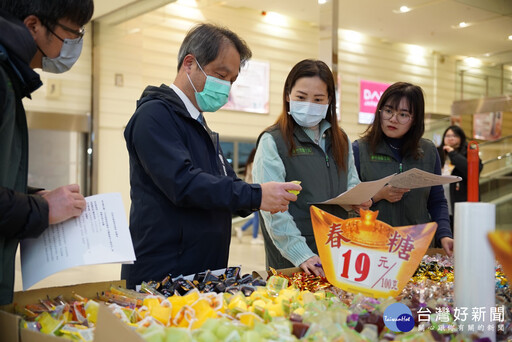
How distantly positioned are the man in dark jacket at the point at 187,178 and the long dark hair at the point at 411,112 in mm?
840

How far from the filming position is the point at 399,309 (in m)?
1.15

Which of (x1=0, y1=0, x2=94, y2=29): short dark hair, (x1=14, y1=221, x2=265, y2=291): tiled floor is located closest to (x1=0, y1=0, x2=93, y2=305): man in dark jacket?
(x1=0, y1=0, x2=94, y2=29): short dark hair

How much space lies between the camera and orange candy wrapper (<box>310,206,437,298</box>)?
4.43 ft

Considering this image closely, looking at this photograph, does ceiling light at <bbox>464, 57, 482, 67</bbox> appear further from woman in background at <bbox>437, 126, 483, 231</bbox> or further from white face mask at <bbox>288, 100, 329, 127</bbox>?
white face mask at <bbox>288, 100, 329, 127</bbox>

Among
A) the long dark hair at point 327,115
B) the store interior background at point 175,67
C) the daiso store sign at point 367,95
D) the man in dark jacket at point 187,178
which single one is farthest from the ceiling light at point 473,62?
the man in dark jacket at point 187,178

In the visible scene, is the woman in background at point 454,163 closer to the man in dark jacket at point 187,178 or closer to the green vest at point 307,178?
the green vest at point 307,178

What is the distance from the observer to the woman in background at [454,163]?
5.60 meters

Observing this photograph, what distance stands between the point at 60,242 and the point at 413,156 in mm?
1713

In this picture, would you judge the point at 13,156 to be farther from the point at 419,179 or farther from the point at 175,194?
the point at 419,179

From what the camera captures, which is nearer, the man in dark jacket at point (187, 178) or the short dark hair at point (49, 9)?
the short dark hair at point (49, 9)

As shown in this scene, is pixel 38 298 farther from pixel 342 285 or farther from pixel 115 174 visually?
pixel 115 174

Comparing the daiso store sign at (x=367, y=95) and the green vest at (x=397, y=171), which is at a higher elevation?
the daiso store sign at (x=367, y=95)

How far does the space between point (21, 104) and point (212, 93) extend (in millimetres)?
732

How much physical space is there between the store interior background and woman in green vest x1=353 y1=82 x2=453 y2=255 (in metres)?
4.94
